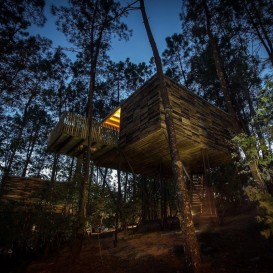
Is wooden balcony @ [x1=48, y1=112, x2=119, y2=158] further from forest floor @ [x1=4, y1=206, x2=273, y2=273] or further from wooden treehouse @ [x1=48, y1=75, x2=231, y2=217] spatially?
forest floor @ [x1=4, y1=206, x2=273, y2=273]

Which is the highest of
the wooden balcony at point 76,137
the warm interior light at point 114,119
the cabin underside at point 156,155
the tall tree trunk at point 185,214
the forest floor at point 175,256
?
the warm interior light at point 114,119

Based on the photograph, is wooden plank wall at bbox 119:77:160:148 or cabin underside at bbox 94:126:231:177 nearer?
wooden plank wall at bbox 119:77:160:148

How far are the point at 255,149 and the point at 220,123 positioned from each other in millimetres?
10366

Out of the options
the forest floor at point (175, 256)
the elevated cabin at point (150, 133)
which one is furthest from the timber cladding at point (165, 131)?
the forest floor at point (175, 256)

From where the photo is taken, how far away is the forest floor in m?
6.89

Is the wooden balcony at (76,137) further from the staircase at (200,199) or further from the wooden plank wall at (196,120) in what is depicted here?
the staircase at (200,199)

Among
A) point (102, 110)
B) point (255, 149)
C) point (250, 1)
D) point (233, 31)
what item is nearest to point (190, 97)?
point (233, 31)

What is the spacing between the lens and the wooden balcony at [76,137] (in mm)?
11539

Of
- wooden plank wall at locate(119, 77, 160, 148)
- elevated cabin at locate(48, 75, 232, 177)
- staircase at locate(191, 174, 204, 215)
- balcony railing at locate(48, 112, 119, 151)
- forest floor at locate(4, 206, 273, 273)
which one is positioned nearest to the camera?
forest floor at locate(4, 206, 273, 273)

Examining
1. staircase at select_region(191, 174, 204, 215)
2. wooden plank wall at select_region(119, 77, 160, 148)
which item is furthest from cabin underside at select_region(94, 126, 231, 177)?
staircase at select_region(191, 174, 204, 215)

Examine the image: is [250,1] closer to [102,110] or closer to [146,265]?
[102,110]

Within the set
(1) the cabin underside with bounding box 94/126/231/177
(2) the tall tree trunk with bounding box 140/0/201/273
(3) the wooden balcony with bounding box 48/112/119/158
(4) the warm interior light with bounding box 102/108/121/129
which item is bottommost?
(2) the tall tree trunk with bounding box 140/0/201/273

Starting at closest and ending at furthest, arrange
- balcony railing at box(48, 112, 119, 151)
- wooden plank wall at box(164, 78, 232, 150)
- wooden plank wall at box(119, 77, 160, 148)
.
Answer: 1. balcony railing at box(48, 112, 119, 151)
2. wooden plank wall at box(119, 77, 160, 148)
3. wooden plank wall at box(164, 78, 232, 150)

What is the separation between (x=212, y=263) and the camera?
700 cm
